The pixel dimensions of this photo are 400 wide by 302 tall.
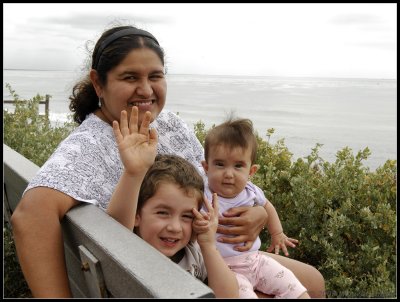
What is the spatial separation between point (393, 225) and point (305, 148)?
34.4 ft

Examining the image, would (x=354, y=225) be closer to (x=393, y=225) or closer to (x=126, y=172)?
(x=393, y=225)

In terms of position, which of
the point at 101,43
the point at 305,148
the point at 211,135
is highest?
the point at 101,43

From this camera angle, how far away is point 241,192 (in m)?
2.89

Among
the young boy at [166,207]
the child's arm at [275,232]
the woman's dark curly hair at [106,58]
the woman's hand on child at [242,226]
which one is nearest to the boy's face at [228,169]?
the woman's hand on child at [242,226]

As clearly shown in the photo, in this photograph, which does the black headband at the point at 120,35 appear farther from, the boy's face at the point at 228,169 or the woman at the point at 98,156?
the boy's face at the point at 228,169

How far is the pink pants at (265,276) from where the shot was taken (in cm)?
255

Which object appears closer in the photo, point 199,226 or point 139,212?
point 199,226

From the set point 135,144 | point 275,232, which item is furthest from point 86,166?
point 275,232

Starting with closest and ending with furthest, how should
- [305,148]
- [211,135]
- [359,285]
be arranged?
[211,135]
[359,285]
[305,148]

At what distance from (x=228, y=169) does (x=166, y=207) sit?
0.53 m

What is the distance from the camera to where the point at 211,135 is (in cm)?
282

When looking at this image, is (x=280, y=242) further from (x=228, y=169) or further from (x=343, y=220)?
(x=228, y=169)

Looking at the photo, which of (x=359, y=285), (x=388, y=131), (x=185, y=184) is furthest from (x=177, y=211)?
(x=388, y=131)

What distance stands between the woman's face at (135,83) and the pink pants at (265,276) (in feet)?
3.03
